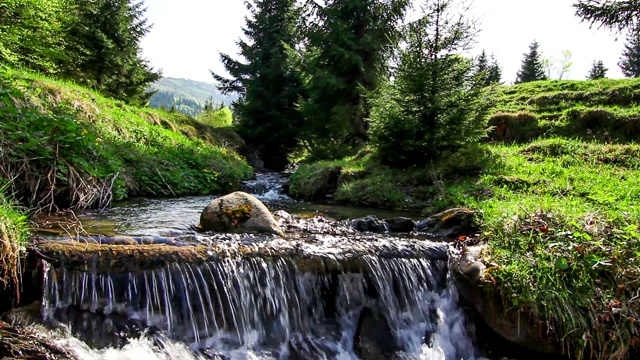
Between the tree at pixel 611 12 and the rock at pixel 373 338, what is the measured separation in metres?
15.8

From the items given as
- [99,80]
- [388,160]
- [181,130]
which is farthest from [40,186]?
[99,80]

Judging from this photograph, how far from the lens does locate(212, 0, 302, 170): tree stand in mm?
20578

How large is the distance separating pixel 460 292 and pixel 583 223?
177 centimetres

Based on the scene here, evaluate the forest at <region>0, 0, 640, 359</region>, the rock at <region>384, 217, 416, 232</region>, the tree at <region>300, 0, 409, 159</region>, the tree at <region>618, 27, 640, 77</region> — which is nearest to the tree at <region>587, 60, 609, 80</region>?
the tree at <region>618, 27, 640, 77</region>

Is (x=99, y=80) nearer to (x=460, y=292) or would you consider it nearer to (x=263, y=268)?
(x=263, y=268)

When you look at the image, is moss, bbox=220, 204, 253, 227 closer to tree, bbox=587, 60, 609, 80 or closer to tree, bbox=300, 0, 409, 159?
tree, bbox=300, 0, 409, 159

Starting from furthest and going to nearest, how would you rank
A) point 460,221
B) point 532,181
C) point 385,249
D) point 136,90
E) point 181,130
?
point 136,90 → point 181,130 → point 532,181 → point 460,221 → point 385,249

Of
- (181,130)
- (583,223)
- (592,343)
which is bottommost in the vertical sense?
(592,343)

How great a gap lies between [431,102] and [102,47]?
55.2 feet

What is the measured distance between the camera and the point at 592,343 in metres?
3.51

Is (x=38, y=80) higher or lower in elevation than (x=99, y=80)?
lower

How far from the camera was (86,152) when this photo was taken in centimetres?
638

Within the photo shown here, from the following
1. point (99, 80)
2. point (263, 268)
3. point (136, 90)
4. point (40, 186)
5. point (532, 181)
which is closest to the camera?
point (263, 268)

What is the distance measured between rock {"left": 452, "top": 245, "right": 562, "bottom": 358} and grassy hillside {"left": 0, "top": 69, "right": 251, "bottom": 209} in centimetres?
566
